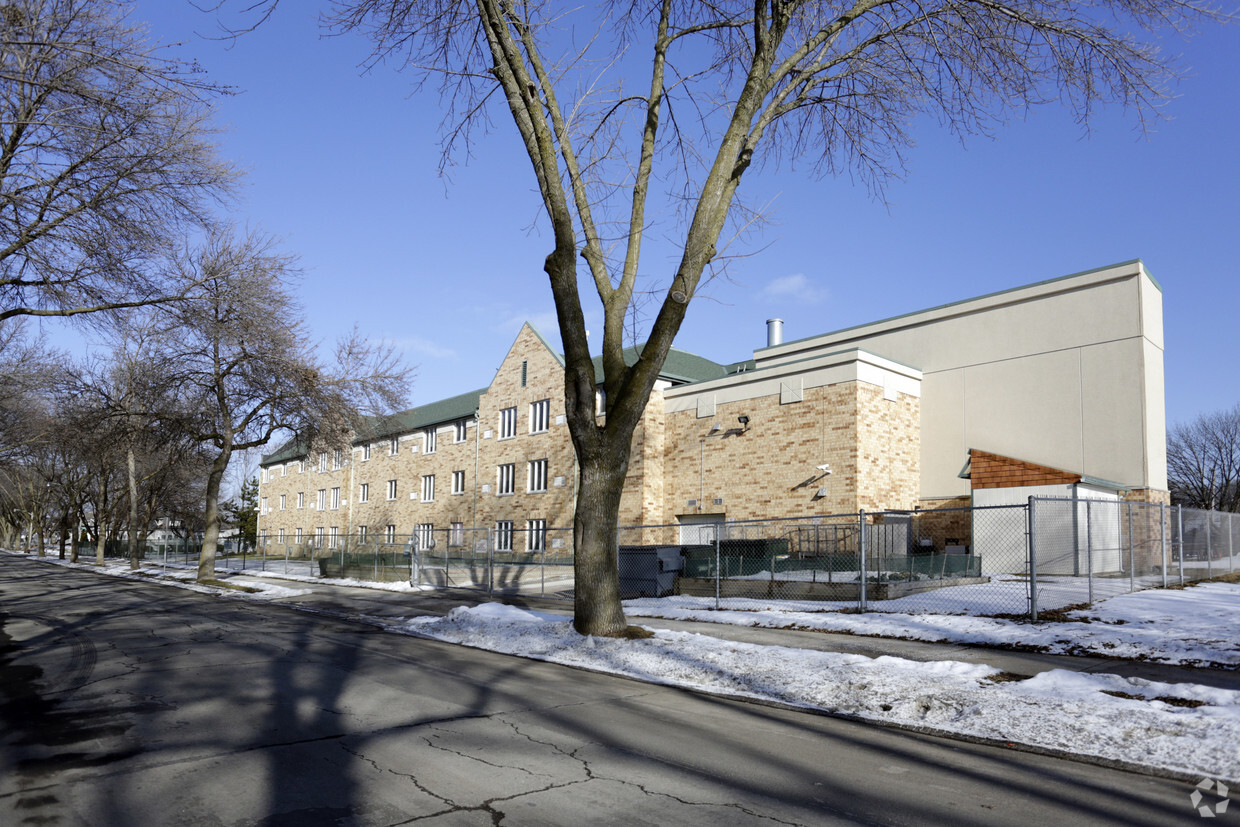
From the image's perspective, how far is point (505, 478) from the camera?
39906 mm

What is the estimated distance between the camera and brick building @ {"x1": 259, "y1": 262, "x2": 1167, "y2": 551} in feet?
80.3

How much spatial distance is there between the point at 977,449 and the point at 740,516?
828 cm

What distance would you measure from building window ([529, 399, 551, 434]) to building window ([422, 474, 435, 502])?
9784 mm

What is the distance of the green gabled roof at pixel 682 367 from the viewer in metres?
35.6

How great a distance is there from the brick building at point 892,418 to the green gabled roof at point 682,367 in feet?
0.55

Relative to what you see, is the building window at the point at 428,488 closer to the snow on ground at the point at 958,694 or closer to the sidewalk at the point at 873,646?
the sidewalk at the point at 873,646

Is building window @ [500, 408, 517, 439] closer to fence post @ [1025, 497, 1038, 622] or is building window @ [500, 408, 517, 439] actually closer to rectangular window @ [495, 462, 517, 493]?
rectangular window @ [495, 462, 517, 493]

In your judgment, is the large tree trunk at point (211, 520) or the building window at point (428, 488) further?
the building window at point (428, 488)
